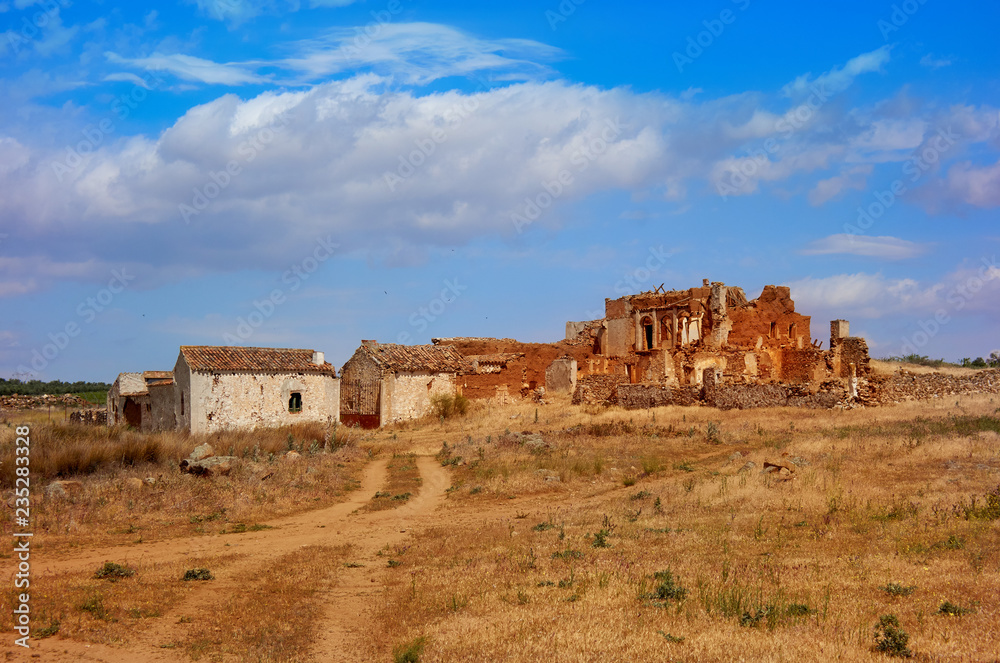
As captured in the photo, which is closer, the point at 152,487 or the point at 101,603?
the point at 101,603

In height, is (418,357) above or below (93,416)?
above

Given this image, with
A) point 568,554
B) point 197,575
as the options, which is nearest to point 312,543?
point 197,575

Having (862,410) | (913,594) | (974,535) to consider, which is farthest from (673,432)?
(913,594)

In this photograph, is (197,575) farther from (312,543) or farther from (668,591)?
(668,591)

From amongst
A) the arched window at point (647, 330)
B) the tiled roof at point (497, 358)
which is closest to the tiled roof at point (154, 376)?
the tiled roof at point (497, 358)

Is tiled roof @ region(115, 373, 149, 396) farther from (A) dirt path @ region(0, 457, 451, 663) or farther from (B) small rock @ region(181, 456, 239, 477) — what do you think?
(A) dirt path @ region(0, 457, 451, 663)

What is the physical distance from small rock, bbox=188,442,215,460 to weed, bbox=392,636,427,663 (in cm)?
1382

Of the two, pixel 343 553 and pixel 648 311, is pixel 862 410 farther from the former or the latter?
pixel 343 553

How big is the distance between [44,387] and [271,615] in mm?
78081

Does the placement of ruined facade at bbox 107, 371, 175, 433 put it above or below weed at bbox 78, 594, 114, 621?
above

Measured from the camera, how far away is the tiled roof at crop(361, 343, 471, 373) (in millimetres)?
35750

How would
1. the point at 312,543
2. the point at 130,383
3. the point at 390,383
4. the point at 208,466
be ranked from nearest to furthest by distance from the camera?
1. the point at 312,543
2. the point at 208,466
3. the point at 390,383
4. the point at 130,383

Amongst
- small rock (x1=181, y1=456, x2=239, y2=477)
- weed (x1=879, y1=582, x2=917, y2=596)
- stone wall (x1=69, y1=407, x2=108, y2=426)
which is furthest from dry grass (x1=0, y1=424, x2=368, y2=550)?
stone wall (x1=69, y1=407, x2=108, y2=426)

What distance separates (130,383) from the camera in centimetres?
3678
